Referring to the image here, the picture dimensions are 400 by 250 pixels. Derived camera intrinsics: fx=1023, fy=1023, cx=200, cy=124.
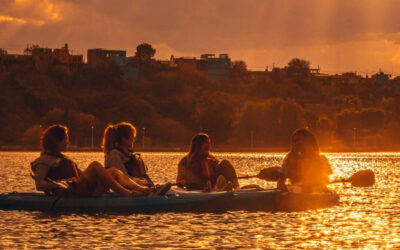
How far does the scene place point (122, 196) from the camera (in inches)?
1056

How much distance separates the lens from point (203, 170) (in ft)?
93.5

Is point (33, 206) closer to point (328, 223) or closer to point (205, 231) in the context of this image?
point (205, 231)

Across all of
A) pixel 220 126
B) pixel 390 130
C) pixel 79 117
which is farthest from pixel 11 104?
pixel 390 130

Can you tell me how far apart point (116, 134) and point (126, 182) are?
136 cm

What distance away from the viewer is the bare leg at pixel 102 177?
2605 centimetres

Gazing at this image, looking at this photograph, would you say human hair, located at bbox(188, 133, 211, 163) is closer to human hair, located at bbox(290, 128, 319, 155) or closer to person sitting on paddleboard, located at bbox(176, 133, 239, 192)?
person sitting on paddleboard, located at bbox(176, 133, 239, 192)

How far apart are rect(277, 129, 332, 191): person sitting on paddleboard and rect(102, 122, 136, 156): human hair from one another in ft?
16.4

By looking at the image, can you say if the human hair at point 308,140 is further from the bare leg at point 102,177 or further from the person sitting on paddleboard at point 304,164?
the bare leg at point 102,177

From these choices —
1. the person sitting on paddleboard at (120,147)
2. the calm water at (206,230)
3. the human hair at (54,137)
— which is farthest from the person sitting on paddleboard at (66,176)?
the calm water at (206,230)

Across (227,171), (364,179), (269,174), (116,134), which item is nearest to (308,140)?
(269,174)

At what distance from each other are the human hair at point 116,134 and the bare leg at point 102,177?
1.94 feet

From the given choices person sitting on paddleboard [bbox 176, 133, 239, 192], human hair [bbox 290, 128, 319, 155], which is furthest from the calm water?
human hair [bbox 290, 128, 319, 155]

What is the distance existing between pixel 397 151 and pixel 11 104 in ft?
245

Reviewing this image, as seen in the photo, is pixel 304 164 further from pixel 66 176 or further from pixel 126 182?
pixel 66 176
